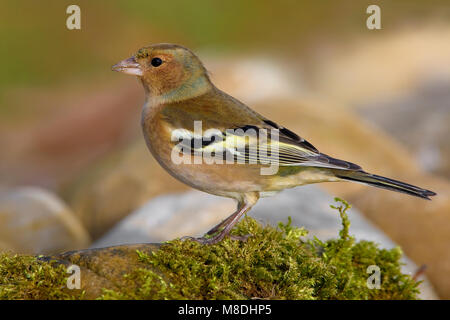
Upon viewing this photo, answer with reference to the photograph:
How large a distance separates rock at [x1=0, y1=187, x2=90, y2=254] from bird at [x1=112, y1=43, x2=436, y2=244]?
289 cm

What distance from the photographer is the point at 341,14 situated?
20.0 metres

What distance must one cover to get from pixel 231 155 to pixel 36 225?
11.5 feet

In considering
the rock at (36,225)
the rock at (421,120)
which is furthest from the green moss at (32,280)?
the rock at (421,120)

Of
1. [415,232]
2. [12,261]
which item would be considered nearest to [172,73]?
[12,261]

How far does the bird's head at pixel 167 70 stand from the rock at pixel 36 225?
9.47 feet

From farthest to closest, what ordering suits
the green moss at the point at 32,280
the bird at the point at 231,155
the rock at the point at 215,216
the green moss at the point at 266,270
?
1. the rock at the point at 215,216
2. the bird at the point at 231,155
3. the green moss at the point at 266,270
4. the green moss at the point at 32,280

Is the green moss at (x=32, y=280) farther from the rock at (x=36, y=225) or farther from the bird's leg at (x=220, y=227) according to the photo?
the rock at (x=36, y=225)

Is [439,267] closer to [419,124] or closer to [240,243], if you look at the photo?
[240,243]

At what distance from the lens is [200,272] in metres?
3.82

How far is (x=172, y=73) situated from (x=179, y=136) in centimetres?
69

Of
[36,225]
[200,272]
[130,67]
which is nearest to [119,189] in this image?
[36,225]

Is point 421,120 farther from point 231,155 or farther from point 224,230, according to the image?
point 224,230

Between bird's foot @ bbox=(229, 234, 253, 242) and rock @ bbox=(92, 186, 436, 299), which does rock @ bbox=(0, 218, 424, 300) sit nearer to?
bird's foot @ bbox=(229, 234, 253, 242)

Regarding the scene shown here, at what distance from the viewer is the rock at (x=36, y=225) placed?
6.88 meters
